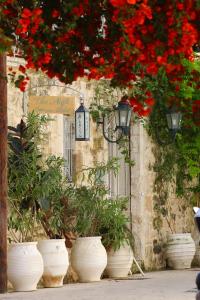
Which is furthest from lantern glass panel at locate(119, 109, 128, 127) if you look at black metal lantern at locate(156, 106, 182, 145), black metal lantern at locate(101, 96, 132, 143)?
black metal lantern at locate(156, 106, 182, 145)

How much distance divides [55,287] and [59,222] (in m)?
0.90

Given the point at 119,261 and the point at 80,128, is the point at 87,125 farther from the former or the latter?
the point at 119,261

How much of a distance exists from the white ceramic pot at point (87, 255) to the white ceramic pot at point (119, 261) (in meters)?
0.72

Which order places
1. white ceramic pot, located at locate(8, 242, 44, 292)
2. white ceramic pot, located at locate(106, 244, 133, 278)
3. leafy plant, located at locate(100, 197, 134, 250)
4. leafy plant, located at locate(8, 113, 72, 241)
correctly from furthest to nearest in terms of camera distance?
1. white ceramic pot, located at locate(106, 244, 133, 278)
2. leafy plant, located at locate(100, 197, 134, 250)
3. leafy plant, located at locate(8, 113, 72, 241)
4. white ceramic pot, located at locate(8, 242, 44, 292)

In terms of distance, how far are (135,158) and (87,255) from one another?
3.04 metres

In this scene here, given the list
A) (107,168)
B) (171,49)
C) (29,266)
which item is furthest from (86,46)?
(107,168)

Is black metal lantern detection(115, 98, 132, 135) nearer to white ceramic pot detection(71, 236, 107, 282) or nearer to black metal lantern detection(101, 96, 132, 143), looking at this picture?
black metal lantern detection(101, 96, 132, 143)

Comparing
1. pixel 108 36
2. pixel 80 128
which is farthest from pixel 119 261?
pixel 108 36

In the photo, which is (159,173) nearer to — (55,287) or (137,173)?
(137,173)

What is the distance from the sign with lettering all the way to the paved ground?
2.46 metres

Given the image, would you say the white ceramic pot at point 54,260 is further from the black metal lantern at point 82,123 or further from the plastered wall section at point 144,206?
the plastered wall section at point 144,206

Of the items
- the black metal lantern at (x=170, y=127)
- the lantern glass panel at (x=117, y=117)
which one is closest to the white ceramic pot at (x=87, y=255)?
the lantern glass panel at (x=117, y=117)

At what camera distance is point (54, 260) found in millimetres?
16000

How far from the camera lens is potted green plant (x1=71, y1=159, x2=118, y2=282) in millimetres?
16656
